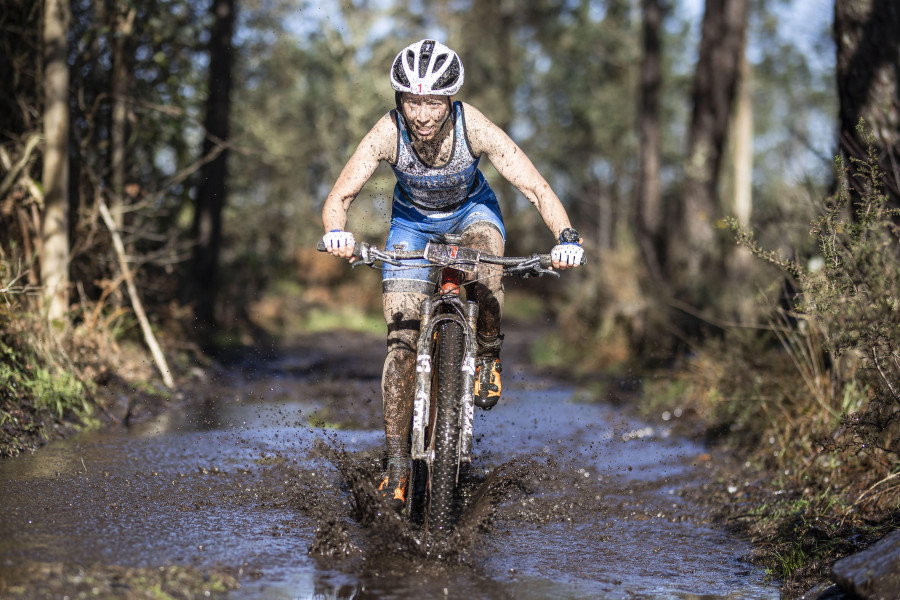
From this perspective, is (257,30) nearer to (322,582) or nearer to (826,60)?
(322,582)

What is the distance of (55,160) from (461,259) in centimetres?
472

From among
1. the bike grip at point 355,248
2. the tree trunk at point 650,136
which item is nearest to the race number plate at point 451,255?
the bike grip at point 355,248

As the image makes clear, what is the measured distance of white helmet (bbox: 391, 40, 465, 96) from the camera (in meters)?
5.24

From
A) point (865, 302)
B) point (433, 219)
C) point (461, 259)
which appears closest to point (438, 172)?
point (433, 219)

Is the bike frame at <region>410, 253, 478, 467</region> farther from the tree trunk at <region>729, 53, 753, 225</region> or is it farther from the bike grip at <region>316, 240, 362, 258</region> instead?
the tree trunk at <region>729, 53, 753, 225</region>

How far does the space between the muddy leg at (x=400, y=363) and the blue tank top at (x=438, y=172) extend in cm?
66

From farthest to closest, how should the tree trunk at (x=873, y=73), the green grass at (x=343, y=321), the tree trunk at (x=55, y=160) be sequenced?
the green grass at (x=343, y=321)
the tree trunk at (x=55, y=160)
the tree trunk at (x=873, y=73)

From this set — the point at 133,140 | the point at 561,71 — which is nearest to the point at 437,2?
the point at 561,71

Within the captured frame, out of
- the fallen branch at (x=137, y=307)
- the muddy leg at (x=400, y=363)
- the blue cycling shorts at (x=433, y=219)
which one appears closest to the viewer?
the muddy leg at (x=400, y=363)

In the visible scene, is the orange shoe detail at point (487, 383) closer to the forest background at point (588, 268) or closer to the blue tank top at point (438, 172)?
the blue tank top at point (438, 172)

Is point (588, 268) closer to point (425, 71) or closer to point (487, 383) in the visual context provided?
point (487, 383)

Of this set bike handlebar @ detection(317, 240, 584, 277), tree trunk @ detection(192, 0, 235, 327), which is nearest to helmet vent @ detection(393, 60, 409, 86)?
bike handlebar @ detection(317, 240, 584, 277)

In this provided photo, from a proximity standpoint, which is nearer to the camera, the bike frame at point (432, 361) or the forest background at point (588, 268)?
the bike frame at point (432, 361)

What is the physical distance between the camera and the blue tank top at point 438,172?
556 centimetres
